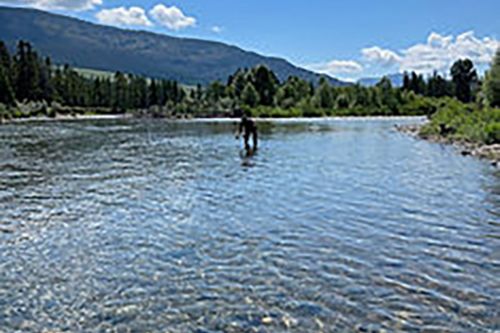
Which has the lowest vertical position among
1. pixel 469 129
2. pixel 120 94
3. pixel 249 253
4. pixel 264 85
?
pixel 120 94

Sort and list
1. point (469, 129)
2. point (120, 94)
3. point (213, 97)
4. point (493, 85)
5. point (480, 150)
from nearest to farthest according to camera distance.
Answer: point (480, 150) < point (469, 129) < point (493, 85) < point (213, 97) < point (120, 94)

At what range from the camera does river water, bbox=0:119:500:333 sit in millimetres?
9547

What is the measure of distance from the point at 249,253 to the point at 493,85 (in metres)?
72.6

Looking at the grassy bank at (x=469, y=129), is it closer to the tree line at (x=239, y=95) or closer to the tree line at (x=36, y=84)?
the tree line at (x=239, y=95)

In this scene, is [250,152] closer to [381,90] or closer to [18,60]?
[18,60]

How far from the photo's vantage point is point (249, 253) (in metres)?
13.4

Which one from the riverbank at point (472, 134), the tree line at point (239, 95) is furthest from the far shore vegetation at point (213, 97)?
the riverbank at point (472, 134)

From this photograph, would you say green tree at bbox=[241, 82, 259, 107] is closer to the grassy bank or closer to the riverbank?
the grassy bank

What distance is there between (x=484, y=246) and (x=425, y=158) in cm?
2493

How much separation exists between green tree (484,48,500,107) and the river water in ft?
179

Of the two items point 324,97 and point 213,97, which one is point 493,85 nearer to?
point 324,97

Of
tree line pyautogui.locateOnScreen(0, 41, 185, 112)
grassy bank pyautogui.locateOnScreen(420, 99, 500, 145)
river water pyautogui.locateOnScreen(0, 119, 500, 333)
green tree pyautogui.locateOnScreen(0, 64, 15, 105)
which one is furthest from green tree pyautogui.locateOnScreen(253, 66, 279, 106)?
river water pyautogui.locateOnScreen(0, 119, 500, 333)

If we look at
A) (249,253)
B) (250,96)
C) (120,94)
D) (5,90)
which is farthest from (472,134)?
(120,94)

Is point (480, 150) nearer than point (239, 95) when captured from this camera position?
Yes
